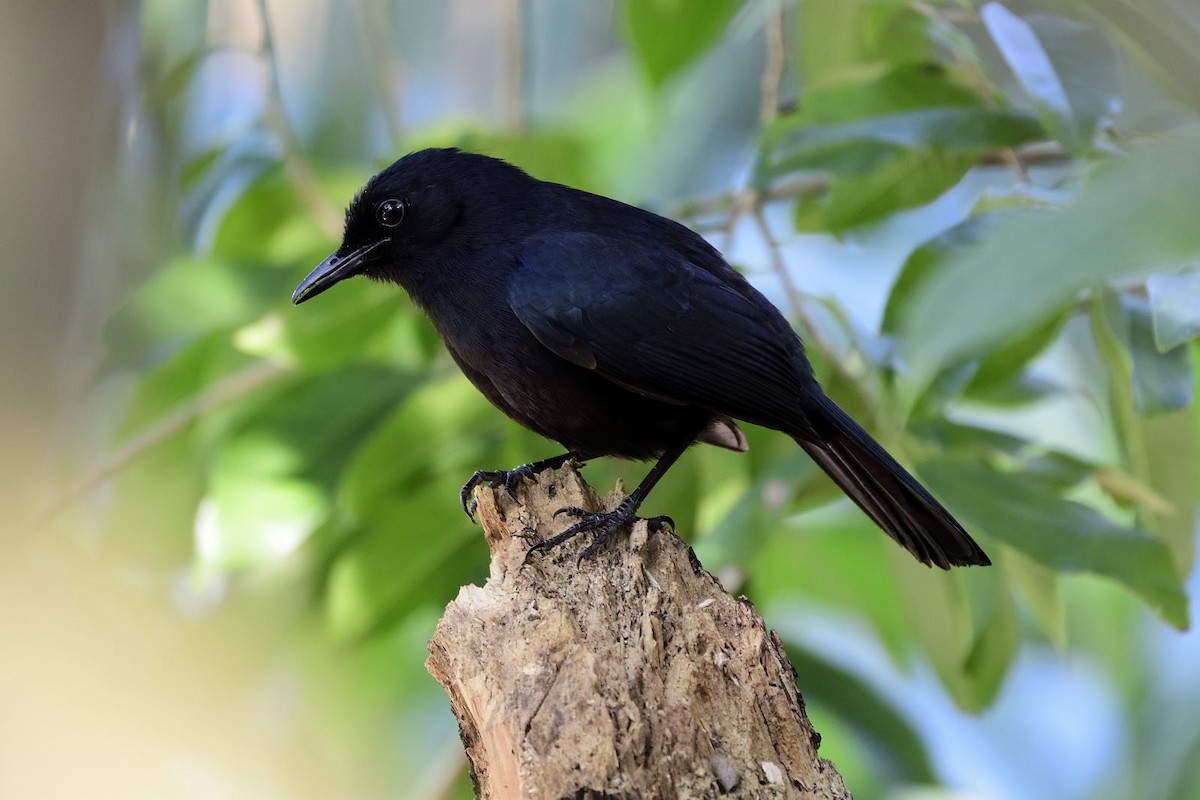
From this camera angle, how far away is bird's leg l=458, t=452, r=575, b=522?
9.81 ft

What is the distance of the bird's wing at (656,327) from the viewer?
306cm

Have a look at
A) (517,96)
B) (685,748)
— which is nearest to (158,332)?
(517,96)

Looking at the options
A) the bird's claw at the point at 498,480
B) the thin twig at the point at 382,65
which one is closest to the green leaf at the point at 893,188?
the bird's claw at the point at 498,480

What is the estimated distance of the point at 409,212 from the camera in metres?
3.51

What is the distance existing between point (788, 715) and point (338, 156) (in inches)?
240

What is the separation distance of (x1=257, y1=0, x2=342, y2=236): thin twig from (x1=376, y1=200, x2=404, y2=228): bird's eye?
0.60m

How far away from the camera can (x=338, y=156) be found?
7441 mm

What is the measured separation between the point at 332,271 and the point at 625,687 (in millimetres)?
1813

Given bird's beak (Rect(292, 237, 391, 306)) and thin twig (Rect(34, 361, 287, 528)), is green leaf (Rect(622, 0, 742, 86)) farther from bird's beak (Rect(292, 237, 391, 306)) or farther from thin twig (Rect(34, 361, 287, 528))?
thin twig (Rect(34, 361, 287, 528))

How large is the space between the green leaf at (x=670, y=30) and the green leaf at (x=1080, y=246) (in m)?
2.60

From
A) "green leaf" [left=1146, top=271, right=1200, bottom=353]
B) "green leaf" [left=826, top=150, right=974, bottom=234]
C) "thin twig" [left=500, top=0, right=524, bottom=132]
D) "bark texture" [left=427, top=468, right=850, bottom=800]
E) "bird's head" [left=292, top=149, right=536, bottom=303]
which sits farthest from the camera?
"thin twig" [left=500, top=0, right=524, bottom=132]

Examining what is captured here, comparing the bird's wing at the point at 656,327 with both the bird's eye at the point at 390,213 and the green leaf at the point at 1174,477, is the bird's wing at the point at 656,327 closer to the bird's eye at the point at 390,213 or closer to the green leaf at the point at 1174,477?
the bird's eye at the point at 390,213

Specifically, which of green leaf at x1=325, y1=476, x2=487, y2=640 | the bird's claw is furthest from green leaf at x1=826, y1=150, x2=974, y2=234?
green leaf at x1=325, y1=476, x2=487, y2=640

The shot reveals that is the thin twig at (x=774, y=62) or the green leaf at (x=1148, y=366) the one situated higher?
the thin twig at (x=774, y=62)
